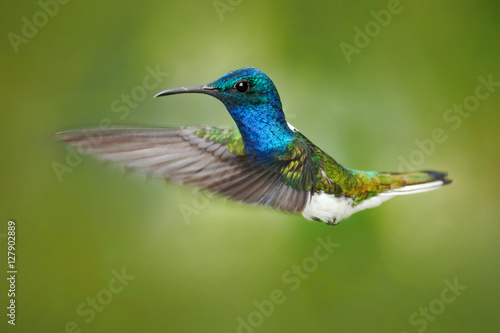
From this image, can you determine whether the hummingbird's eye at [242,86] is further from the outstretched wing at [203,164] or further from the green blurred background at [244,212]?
the green blurred background at [244,212]

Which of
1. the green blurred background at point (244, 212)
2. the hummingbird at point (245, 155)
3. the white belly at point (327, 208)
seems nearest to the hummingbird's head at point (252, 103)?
the hummingbird at point (245, 155)

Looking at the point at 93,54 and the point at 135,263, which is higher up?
the point at 93,54

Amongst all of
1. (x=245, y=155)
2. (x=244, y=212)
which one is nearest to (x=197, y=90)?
(x=245, y=155)

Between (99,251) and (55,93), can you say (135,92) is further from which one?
(99,251)

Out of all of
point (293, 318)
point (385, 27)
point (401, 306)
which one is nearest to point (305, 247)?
point (293, 318)

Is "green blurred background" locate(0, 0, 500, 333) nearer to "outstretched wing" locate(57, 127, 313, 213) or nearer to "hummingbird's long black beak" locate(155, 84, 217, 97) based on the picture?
"outstretched wing" locate(57, 127, 313, 213)

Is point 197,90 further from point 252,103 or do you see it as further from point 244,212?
point 244,212
